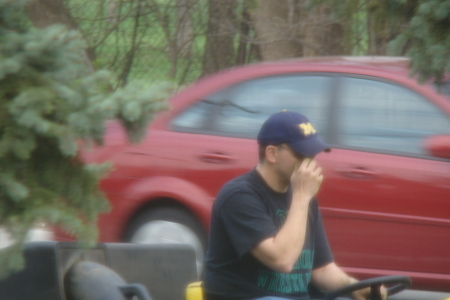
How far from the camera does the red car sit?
5.50 m

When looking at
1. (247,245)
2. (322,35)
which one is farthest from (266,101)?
(322,35)

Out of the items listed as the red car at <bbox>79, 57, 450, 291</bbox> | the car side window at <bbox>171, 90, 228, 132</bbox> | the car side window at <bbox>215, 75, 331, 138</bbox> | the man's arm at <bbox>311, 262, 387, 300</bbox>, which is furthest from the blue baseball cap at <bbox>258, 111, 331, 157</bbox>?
the car side window at <bbox>171, 90, 228, 132</bbox>

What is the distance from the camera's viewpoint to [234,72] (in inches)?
236

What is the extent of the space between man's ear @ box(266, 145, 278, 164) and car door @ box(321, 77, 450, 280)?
80.6 inches

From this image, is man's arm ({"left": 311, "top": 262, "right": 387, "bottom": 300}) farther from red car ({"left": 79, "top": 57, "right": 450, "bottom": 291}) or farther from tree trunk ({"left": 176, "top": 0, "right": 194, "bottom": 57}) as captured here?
tree trunk ({"left": 176, "top": 0, "right": 194, "bottom": 57})

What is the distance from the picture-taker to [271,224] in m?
3.46

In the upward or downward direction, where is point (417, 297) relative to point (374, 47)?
downward

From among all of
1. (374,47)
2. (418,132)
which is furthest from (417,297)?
(374,47)

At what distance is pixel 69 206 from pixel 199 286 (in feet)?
4.60

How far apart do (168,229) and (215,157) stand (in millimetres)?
578

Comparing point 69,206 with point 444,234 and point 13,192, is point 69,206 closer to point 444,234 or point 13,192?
point 13,192

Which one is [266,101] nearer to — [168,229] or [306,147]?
[168,229]

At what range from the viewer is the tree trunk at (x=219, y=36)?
33.0 feet

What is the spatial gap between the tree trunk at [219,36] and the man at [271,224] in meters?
6.45
